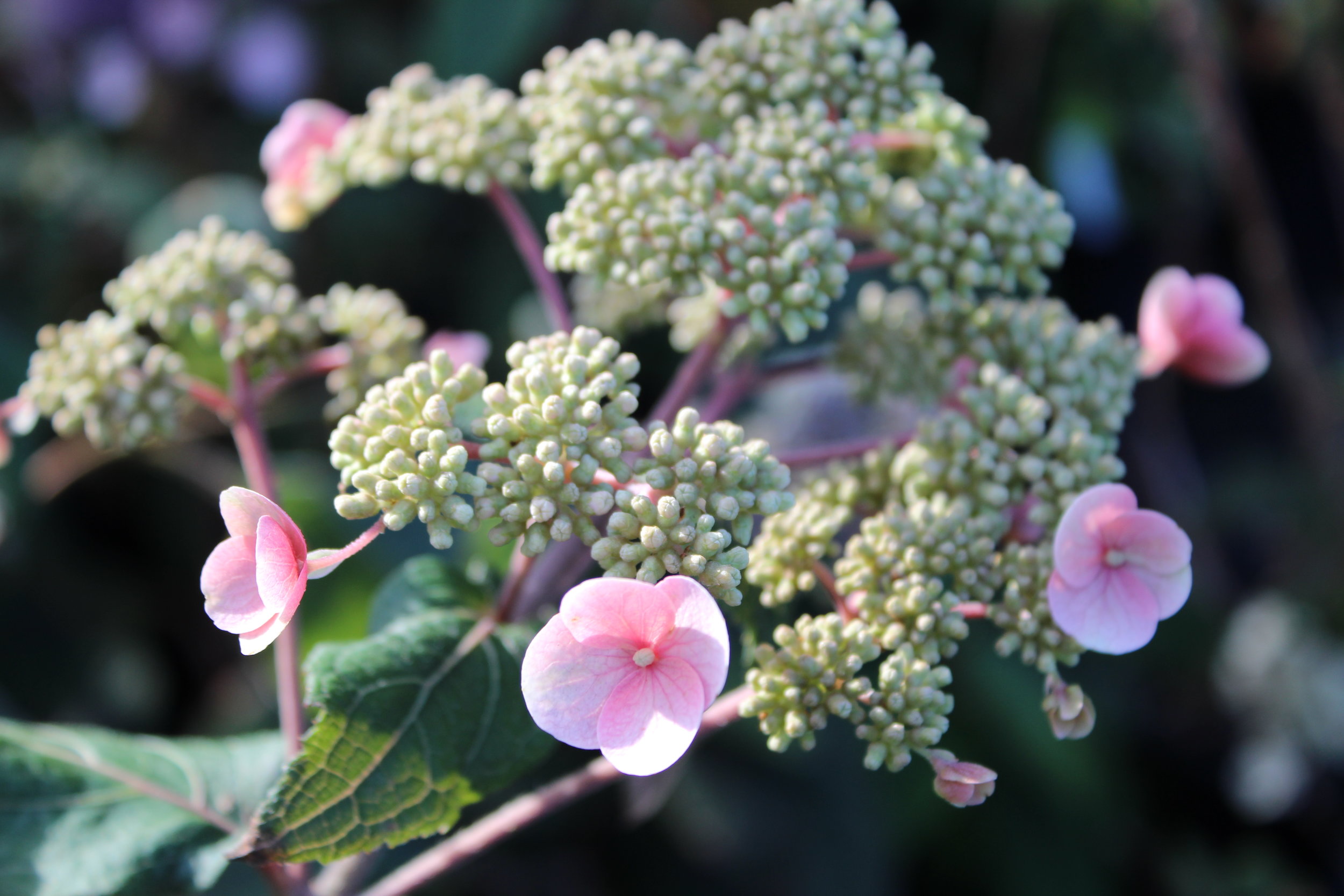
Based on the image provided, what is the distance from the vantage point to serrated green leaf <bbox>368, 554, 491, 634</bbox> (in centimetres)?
71

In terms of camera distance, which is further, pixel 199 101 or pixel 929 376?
pixel 199 101

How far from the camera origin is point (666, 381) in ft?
5.16

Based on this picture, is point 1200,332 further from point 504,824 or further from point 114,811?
point 114,811

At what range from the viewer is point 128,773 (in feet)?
2.43

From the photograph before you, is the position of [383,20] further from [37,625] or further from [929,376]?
[929,376]

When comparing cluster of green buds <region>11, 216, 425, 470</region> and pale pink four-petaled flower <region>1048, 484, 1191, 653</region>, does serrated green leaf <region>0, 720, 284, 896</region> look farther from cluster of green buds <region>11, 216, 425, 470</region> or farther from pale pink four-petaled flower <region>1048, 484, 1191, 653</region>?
pale pink four-petaled flower <region>1048, 484, 1191, 653</region>

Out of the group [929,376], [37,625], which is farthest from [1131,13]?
[37,625]

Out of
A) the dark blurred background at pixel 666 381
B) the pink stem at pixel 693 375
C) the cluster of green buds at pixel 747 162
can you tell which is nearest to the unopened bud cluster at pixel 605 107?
the cluster of green buds at pixel 747 162

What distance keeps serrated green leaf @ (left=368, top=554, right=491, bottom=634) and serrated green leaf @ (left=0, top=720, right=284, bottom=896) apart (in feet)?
0.57

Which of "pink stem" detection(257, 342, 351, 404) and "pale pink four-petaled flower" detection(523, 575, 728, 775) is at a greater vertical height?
"pink stem" detection(257, 342, 351, 404)

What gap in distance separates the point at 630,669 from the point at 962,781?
18cm

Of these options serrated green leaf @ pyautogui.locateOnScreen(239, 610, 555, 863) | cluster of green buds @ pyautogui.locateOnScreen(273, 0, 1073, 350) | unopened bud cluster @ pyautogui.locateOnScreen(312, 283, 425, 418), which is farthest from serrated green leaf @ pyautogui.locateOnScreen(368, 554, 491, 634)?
cluster of green buds @ pyautogui.locateOnScreen(273, 0, 1073, 350)

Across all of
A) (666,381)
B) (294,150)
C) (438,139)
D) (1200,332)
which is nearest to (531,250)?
(438,139)

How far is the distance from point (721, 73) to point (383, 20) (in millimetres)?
1554
